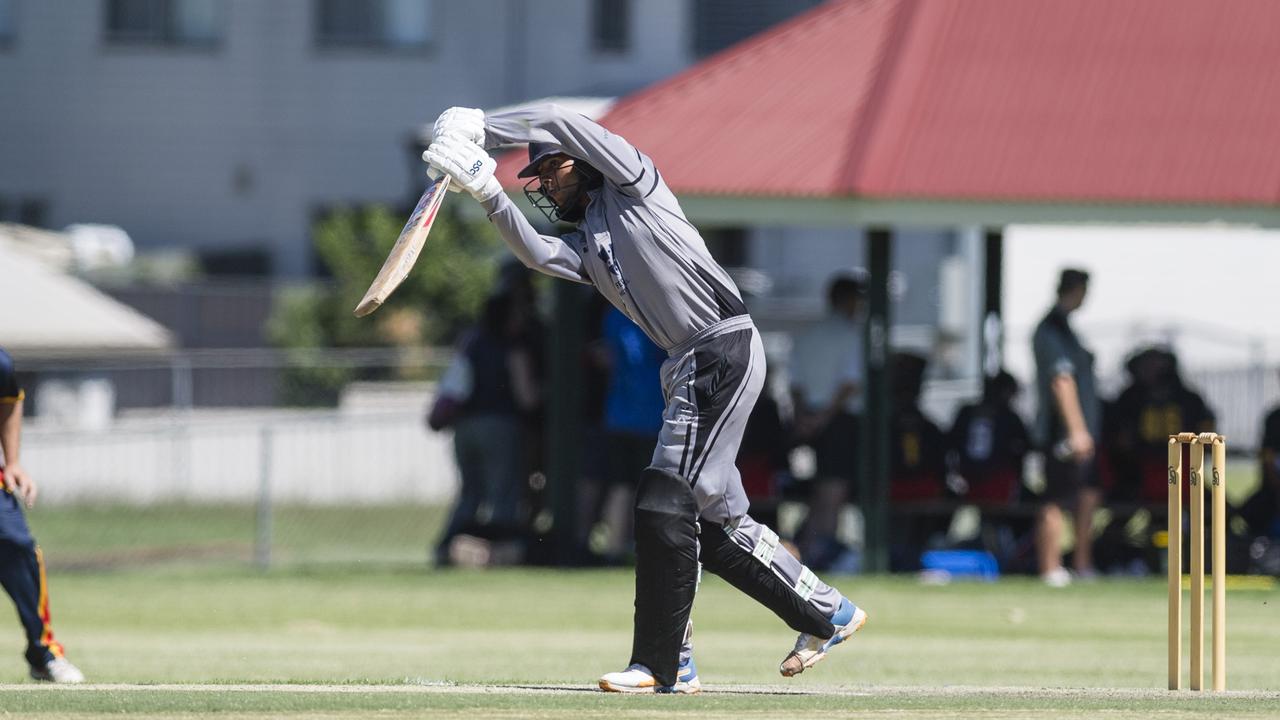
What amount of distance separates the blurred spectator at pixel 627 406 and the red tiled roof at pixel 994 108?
1.06 metres

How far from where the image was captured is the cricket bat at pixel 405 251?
24.1ft

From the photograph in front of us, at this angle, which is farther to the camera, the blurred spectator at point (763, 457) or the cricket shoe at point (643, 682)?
the blurred spectator at point (763, 457)

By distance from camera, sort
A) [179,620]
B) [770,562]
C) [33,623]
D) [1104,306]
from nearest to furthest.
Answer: [770,562], [33,623], [179,620], [1104,306]

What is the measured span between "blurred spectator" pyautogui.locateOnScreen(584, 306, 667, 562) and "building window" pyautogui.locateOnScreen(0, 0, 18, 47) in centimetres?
1984

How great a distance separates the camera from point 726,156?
50.1 ft

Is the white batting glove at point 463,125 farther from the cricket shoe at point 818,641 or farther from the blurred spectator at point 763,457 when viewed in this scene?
the blurred spectator at point 763,457

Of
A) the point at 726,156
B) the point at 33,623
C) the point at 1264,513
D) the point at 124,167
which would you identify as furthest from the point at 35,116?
the point at 33,623

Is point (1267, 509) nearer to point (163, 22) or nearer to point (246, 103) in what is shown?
point (246, 103)

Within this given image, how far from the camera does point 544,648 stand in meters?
11.6

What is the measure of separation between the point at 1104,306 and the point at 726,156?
17.2 meters

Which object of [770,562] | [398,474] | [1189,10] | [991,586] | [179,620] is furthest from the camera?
[398,474]

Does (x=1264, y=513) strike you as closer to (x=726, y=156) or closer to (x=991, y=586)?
(x=991, y=586)

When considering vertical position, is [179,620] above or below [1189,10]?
below

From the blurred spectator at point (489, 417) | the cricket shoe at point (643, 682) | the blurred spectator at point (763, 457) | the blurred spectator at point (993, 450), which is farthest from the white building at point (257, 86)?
the cricket shoe at point (643, 682)
